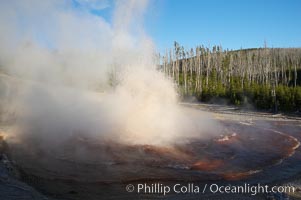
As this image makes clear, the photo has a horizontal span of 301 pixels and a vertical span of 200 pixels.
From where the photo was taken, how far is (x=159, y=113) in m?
22.8

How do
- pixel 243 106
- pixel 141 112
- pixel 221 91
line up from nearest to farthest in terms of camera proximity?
pixel 141 112, pixel 243 106, pixel 221 91

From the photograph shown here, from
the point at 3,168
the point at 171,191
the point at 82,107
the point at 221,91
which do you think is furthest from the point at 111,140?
the point at 221,91

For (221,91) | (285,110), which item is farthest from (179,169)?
(221,91)

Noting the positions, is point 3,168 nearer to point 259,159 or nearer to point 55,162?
point 55,162

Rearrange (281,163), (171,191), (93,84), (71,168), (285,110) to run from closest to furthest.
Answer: (171,191), (71,168), (281,163), (93,84), (285,110)

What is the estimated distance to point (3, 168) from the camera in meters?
11.5

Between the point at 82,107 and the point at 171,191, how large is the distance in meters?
19.2

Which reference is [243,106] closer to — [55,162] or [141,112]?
[141,112]

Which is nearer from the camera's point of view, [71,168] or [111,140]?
[71,168]

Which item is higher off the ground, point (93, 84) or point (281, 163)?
point (93, 84)

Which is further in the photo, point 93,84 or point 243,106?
point 243,106

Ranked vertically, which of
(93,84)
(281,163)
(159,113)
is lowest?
(281,163)

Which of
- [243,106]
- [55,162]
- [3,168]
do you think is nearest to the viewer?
[3,168]

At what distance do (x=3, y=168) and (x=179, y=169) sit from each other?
607 centimetres
